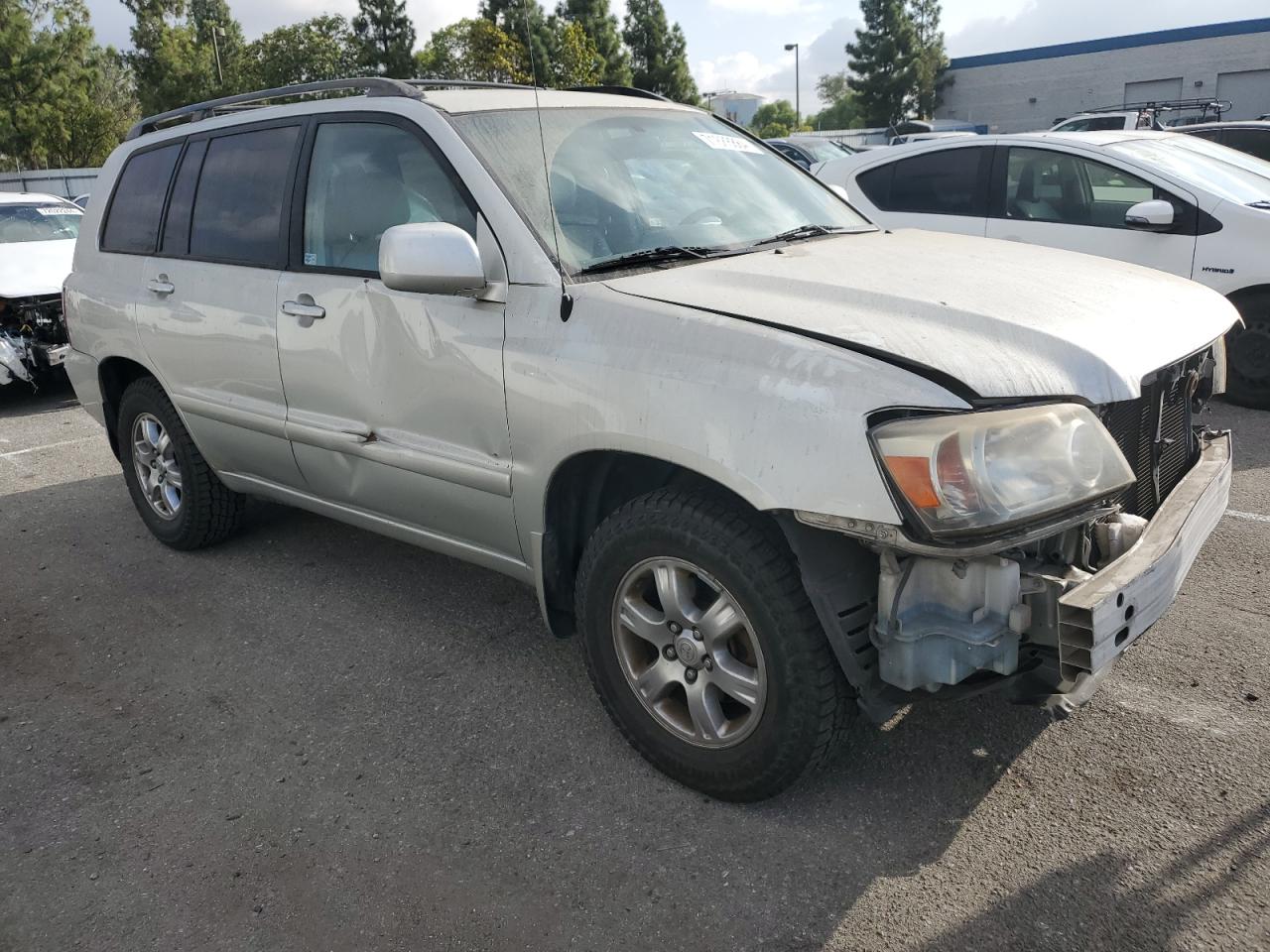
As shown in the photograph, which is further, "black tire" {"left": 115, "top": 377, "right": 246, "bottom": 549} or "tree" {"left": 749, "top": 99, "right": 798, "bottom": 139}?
"tree" {"left": 749, "top": 99, "right": 798, "bottom": 139}

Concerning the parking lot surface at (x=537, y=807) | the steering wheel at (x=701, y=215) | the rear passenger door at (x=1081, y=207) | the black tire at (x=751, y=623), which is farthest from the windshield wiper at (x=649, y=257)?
the rear passenger door at (x=1081, y=207)

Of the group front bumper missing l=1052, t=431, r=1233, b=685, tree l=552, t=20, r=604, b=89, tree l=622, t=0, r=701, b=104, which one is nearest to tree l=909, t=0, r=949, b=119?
tree l=622, t=0, r=701, b=104

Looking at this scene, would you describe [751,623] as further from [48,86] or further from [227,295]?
[48,86]

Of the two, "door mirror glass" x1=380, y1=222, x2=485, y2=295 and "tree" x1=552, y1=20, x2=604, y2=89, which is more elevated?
"tree" x1=552, y1=20, x2=604, y2=89

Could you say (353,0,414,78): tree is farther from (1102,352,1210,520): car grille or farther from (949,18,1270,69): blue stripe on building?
(1102,352,1210,520): car grille

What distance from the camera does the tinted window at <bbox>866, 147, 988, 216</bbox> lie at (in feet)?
23.1

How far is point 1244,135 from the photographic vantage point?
9.73 meters

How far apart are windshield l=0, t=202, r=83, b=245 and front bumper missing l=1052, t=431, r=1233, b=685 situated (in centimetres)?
981

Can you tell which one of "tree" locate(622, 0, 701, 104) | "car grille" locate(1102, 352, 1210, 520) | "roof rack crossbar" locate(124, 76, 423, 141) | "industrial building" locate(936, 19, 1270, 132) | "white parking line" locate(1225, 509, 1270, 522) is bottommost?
"white parking line" locate(1225, 509, 1270, 522)

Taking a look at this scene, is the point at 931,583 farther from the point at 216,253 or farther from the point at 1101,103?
the point at 1101,103

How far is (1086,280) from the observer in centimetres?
298

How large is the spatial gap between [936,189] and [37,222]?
8.43 meters

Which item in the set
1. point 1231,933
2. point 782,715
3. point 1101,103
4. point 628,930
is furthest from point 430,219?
point 1101,103

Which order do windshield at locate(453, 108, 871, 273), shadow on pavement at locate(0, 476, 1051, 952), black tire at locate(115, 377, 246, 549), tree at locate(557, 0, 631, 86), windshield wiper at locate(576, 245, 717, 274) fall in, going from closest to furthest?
shadow on pavement at locate(0, 476, 1051, 952) → windshield wiper at locate(576, 245, 717, 274) → windshield at locate(453, 108, 871, 273) → black tire at locate(115, 377, 246, 549) → tree at locate(557, 0, 631, 86)
